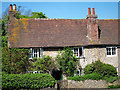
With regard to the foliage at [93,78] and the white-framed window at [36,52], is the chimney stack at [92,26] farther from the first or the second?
the white-framed window at [36,52]

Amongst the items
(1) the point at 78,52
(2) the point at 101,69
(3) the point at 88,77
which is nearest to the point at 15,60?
(1) the point at 78,52

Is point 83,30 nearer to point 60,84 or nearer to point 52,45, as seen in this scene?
point 52,45

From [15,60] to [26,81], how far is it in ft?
13.2

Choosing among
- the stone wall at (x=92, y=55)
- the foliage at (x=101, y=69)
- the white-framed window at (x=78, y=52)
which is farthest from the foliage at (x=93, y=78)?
the white-framed window at (x=78, y=52)

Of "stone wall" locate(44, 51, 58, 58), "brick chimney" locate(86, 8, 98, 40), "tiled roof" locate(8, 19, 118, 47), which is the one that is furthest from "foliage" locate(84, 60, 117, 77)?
"stone wall" locate(44, 51, 58, 58)

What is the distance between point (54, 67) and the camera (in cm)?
2298

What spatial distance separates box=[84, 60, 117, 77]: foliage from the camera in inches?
885

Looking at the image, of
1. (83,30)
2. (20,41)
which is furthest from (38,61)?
(83,30)

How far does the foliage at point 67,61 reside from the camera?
2270 cm

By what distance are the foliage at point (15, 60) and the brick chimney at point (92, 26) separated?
8.49 metres

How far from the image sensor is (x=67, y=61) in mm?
22906

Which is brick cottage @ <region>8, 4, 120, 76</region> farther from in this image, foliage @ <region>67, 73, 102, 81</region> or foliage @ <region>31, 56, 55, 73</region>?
foliage @ <region>67, 73, 102, 81</region>

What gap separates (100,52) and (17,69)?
34.6ft

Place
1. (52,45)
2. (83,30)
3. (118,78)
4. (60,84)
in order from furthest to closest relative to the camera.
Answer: (83,30) < (52,45) < (118,78) < (60,84)
